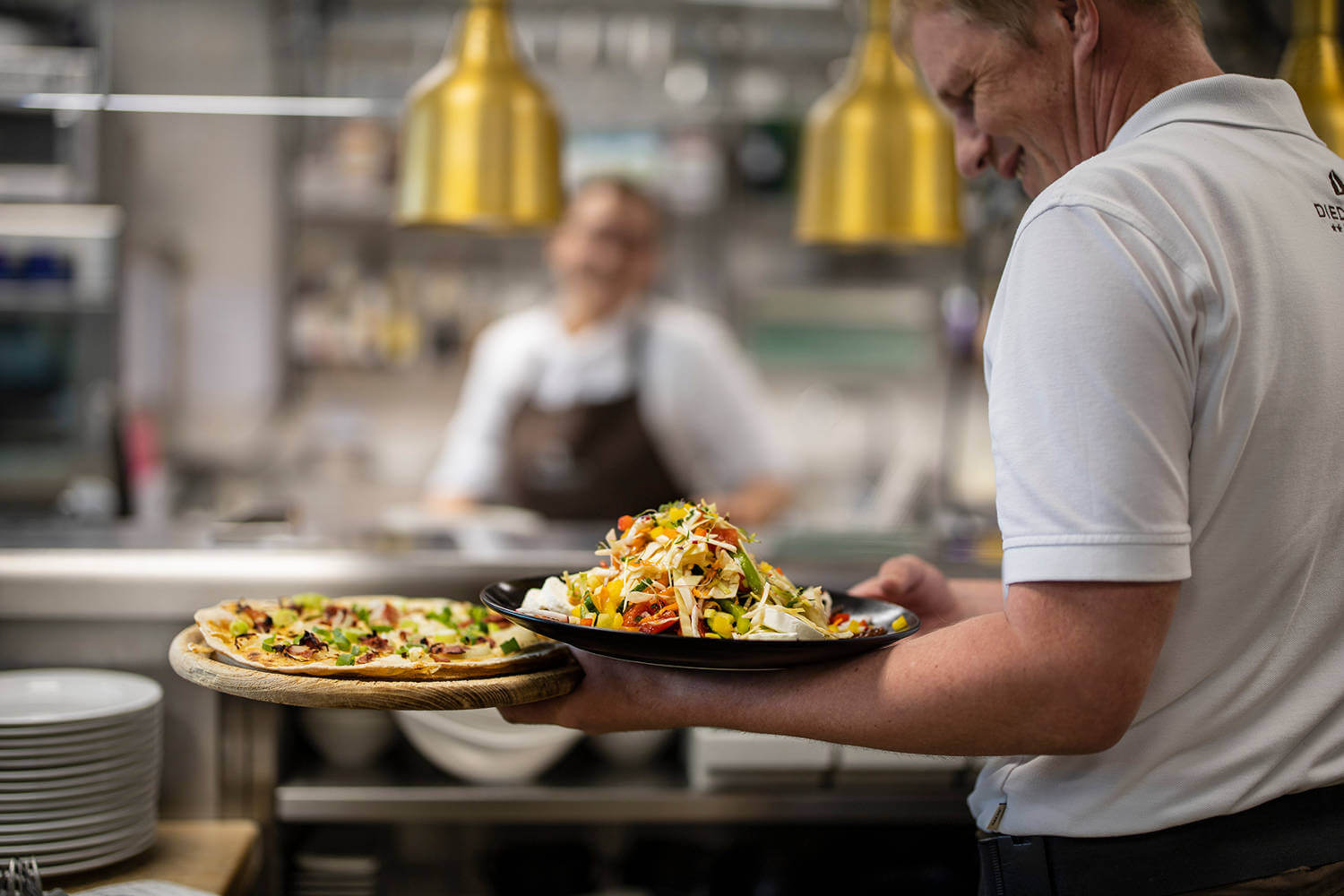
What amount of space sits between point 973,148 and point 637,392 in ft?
8.75

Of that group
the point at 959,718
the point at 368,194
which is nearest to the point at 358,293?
the point at 368,194

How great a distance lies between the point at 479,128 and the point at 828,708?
4.18 ft

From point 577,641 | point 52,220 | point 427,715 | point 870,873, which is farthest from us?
point 52,220

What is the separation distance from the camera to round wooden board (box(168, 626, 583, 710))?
3.88ft

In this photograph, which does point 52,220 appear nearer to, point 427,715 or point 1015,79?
point 427,715

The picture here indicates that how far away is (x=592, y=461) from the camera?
12.9 feet

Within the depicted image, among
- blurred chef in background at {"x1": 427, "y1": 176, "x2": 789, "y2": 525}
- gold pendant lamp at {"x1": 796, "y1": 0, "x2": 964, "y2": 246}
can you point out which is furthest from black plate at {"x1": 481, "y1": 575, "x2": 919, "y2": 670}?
blurred chef in background at {"x1": 427, "y1": 176, "x2": 789, "y2": 525}

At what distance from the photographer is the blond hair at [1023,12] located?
1078 mm

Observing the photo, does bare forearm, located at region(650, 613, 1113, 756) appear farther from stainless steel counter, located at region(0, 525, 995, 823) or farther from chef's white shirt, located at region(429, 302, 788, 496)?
chef's white shirt, located at region(429, 302, 788, 496)

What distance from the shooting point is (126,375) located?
15.8 feet

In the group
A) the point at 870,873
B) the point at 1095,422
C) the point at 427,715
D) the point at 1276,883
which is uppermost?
the point at 1095,422

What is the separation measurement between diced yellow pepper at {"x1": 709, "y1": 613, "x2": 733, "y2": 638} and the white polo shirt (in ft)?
1.02

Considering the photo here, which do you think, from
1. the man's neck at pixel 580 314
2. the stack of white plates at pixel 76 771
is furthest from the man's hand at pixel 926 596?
the man's neck at pixel 580 314

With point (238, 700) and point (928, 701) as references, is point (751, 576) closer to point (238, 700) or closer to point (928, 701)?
point (928, 701)
